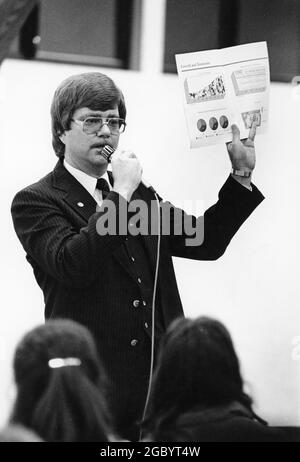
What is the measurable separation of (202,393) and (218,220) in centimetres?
100

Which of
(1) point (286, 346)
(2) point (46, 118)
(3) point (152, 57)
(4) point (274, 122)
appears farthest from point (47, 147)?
(1) point (286, 346)

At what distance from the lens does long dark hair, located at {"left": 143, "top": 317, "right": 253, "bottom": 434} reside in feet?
9.84

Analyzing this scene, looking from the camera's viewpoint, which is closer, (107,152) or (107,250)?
(107,250)

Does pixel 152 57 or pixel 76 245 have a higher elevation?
pixel 152 57

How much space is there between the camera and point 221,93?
3.79m

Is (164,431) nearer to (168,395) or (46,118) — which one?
(168,395)

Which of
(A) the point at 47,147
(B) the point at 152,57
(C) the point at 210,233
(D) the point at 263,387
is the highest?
(B) the point at 152,57

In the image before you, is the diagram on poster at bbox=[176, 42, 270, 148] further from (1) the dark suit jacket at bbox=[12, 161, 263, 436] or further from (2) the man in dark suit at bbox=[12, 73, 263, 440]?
(1) the dark suit jacket at bbox=[12, 161, 263, 436]

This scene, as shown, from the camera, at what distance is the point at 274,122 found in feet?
13.5

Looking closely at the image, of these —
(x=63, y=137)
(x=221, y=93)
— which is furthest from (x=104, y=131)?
(x=221, y=93)

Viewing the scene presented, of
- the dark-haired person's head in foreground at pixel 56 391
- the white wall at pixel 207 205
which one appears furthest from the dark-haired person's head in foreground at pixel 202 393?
the white wall at pixel 207 205

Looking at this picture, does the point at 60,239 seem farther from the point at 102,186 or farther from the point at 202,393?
the point at 202,393

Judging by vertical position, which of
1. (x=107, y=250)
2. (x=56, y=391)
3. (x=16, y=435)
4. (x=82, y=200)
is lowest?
(x=16, y=435)

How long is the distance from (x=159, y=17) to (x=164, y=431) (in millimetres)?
1628
